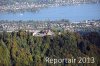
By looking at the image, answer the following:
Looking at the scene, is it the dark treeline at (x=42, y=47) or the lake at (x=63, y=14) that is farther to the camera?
the lake at (x=63, y=14)

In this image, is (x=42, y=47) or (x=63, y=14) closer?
(x=42, y=47)

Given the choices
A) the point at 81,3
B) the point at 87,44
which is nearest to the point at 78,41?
the point at 87,44

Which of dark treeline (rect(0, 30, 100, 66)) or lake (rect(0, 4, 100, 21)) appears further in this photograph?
lake (rect(0, 4, 100, 21))

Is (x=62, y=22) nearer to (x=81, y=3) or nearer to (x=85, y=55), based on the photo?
(x=81, y=3)
